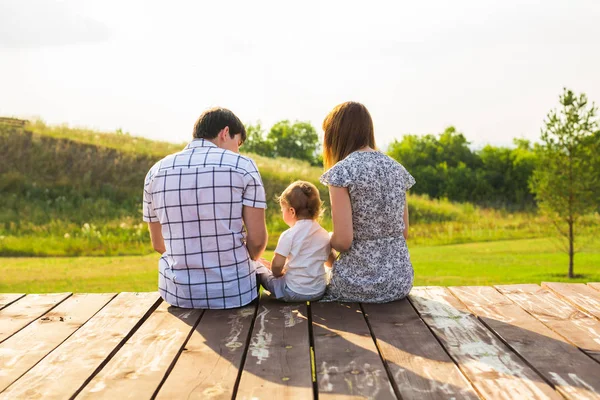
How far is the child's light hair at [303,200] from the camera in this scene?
4783 millimetres

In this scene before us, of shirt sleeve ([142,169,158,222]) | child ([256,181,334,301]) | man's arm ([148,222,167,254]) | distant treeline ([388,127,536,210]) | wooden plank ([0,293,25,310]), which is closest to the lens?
shirt sleeve ([142,169,158,222])

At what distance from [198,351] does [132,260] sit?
10.6m

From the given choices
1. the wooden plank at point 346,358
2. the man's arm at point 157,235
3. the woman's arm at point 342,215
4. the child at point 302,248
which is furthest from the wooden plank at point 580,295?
the man's arm at point 157,235

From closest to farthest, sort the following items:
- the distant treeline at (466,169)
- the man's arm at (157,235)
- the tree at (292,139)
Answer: the man's arm at (157,235) → the distant treeline at (466,169) → the tree at (292,139)

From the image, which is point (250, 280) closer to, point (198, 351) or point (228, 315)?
point (228, 315)

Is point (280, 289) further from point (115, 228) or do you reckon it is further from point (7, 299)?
point (115, 228)

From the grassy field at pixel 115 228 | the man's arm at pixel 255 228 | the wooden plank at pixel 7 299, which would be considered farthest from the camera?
the grassy field at pixel 115 228

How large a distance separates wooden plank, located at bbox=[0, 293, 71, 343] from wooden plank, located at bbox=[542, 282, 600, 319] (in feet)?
12.1

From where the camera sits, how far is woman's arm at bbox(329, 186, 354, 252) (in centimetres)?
457

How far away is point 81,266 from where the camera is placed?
12969mm

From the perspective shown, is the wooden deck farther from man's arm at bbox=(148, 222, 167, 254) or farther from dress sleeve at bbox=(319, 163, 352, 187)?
dress sleeve at bbox=(319, 163, 352, 187)

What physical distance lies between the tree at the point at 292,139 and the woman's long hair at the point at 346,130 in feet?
185

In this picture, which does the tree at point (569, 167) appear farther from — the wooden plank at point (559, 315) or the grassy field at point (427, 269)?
the wooden plank at point (559, 315)

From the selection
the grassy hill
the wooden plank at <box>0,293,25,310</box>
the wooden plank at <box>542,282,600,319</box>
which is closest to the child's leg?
the wooden plank at <box>542,282,600,319</box>
